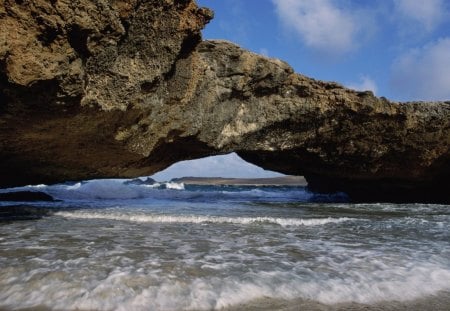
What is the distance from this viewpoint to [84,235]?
16.0 feet

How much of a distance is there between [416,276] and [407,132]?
28.3 feet

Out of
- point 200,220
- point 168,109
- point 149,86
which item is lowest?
point 200,220

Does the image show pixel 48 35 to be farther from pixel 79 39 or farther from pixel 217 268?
pixel 217 268

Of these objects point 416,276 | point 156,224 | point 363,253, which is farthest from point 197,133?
point 416,276

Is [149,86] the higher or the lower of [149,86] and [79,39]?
the lower

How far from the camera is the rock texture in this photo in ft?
15.2

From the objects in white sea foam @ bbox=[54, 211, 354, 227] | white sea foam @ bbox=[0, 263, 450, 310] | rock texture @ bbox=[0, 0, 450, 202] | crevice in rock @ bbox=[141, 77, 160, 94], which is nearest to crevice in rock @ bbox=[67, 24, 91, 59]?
rock texture @ bbox=[0, 0, 450, 202]

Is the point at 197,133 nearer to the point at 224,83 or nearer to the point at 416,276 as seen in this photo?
the point at 224,83

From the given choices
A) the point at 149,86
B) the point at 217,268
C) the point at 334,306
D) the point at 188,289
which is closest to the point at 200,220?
the point at 149,86

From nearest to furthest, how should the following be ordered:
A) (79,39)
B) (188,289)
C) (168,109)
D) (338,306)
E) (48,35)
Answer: (338,306)
(188,289)
(48,35)
(79,39)
(168,109)

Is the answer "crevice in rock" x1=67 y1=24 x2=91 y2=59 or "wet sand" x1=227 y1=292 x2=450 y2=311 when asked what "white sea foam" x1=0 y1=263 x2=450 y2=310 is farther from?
"crevice in rock" x1=67 y1=24 x2=91 y2=59

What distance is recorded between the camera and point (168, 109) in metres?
7.37

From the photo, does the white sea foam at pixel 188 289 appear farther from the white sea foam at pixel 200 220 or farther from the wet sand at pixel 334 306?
the white sea foam at pixel 200 220

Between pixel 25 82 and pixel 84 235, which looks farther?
pixel 84 235
